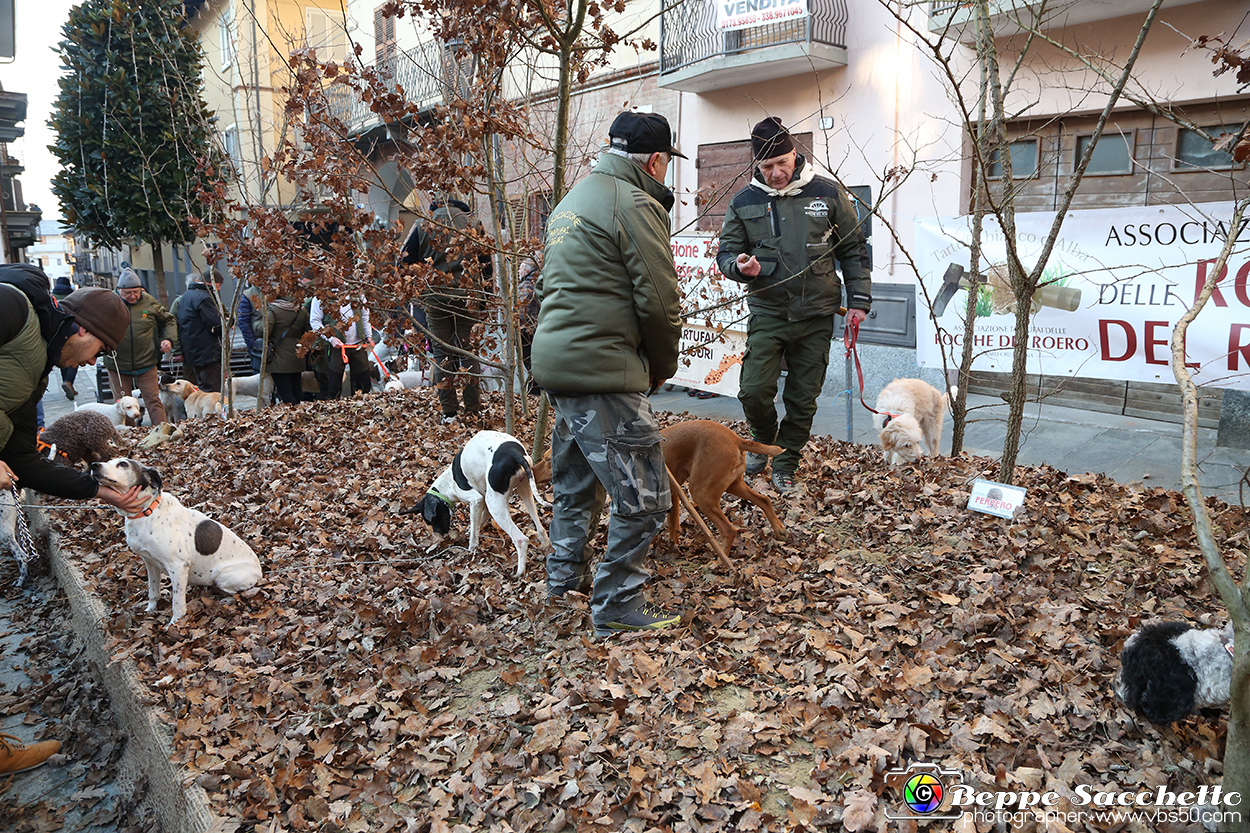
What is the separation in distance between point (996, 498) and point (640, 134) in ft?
9.94

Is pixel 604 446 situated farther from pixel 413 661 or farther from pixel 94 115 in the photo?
pixel 94 115

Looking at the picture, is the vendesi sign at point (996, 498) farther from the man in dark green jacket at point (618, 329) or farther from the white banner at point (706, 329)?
the white banner at point (706, 329)

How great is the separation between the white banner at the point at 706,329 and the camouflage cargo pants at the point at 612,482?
4.68m

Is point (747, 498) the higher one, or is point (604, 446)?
point (604, 446)

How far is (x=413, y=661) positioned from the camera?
3.74m

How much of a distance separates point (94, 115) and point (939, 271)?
48.6 ft

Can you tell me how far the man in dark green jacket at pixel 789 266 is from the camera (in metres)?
5.39

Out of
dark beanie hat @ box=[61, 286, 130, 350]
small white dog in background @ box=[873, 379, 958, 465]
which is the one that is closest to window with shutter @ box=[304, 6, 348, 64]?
dark beanie hat @ box=[61, 286, 130, 350]

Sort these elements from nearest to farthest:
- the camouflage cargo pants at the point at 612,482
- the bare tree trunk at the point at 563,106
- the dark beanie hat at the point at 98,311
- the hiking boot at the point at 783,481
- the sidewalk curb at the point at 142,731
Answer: the sidewalk curb at the point at 142,731, the camouflage cargo pants at the point at 612,482, the dark beanie hat at the point at 98,311, the bare tree trunk at the point at 563,106, the hiking boot at the point at 783,481

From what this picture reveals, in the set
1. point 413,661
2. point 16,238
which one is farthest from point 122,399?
point 16,238

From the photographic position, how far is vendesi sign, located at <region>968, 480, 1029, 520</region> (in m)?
4.68

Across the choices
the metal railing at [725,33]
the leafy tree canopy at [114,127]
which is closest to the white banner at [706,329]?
the metal railing at [725,33]

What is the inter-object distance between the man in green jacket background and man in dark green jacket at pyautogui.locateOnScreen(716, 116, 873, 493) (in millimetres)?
8258

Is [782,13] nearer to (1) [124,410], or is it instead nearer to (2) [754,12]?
(2) [754,12]
